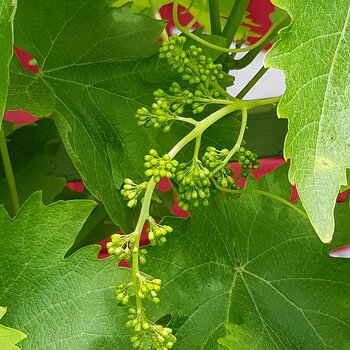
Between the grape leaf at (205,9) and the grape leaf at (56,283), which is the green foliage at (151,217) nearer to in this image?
the grape leaf at (56,283)

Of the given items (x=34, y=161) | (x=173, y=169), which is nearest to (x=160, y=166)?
(x=173, y=169)

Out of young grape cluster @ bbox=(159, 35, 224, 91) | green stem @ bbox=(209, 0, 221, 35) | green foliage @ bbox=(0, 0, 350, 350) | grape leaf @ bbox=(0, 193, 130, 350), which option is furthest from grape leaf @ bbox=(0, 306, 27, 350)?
green stem @ bbox=(209, 0, 221, 35)

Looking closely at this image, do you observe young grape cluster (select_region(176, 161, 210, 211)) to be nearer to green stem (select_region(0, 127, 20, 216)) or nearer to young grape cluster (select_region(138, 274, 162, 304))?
young grape cluster (select_region(138, 274, 162, 304))

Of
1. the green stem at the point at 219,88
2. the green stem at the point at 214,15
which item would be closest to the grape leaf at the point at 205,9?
the green stem at the point at 214,15

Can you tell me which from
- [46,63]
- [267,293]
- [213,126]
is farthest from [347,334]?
[46,63]

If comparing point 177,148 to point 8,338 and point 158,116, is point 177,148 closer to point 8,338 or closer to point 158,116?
point 158,116

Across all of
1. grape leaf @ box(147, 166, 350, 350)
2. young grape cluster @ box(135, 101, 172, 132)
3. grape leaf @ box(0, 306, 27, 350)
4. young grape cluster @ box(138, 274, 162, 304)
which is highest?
young grape cluster @ box(135, 101, 172, 132)
